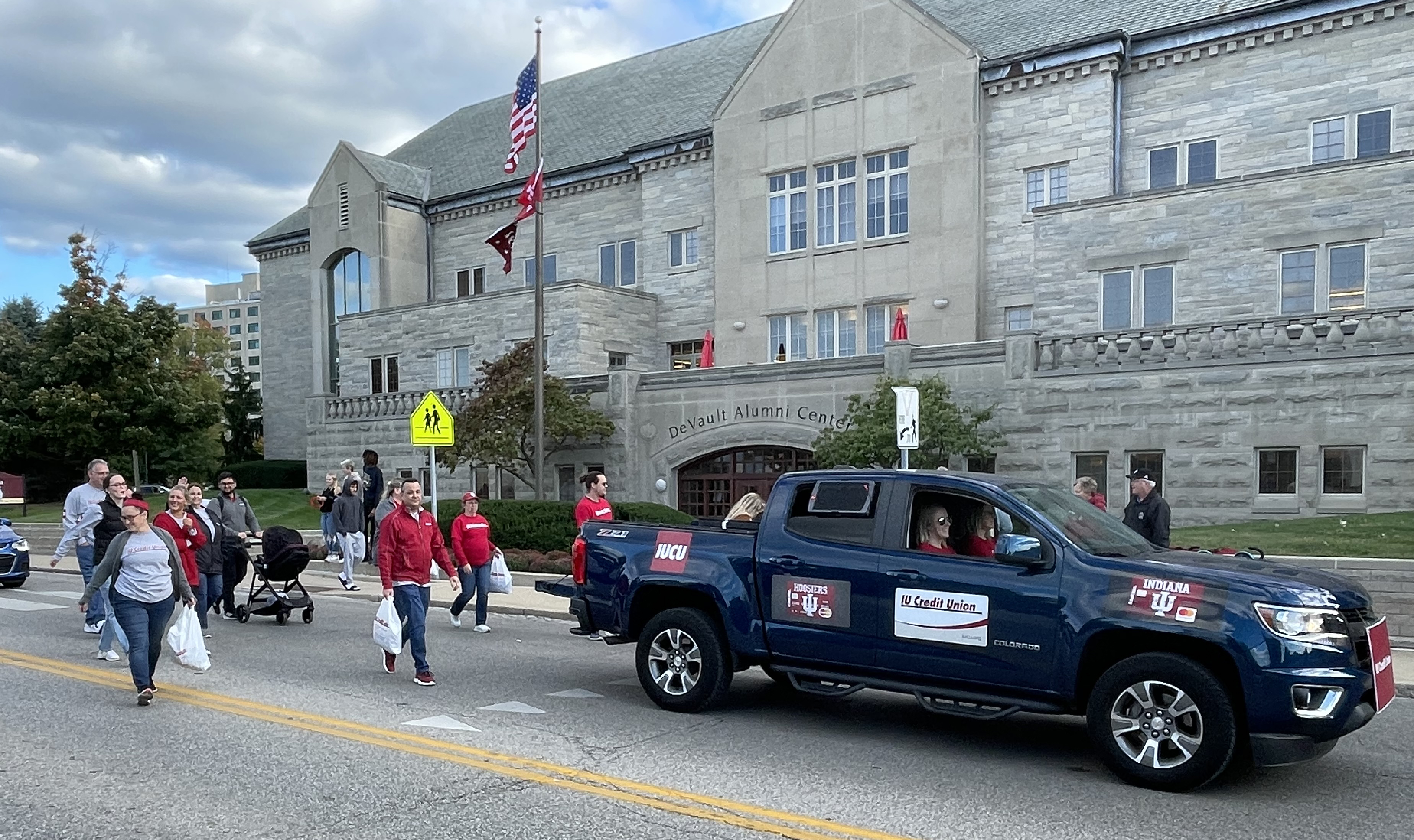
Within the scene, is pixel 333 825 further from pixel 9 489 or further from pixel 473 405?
pixel 9 489

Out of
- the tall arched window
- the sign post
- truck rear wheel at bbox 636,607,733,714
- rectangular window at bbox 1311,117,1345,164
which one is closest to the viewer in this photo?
truck rear wheel at bbox 636,607,733,714

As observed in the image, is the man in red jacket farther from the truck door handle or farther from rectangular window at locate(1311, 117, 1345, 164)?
rectangular window at locate(1311, 117, 1345, 164)

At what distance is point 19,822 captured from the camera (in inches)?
232

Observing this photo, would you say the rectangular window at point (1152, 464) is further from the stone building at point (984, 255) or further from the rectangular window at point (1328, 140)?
the rectangular window at point (1328, 140)

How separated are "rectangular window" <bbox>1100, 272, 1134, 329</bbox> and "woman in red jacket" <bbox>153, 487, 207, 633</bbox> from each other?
1786cm

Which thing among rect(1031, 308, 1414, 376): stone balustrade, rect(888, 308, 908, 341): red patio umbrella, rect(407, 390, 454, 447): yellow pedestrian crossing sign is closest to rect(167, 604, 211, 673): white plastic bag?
rect(407, 390, 454, 447): yellow pedestrian crossing sign

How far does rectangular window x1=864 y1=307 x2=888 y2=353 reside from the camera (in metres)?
27.3

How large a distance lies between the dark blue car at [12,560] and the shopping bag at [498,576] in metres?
9.93

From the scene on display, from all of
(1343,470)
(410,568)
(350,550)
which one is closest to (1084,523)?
(410,568)

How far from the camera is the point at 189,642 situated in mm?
9234

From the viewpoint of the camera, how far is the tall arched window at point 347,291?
3884 centimetres

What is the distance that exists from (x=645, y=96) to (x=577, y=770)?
107ft

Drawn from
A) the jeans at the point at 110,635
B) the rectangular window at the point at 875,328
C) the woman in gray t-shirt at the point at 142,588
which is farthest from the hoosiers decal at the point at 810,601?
the rectangular window at the point at 875,328

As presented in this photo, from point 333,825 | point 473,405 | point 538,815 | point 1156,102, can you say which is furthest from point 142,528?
point 1156,102
